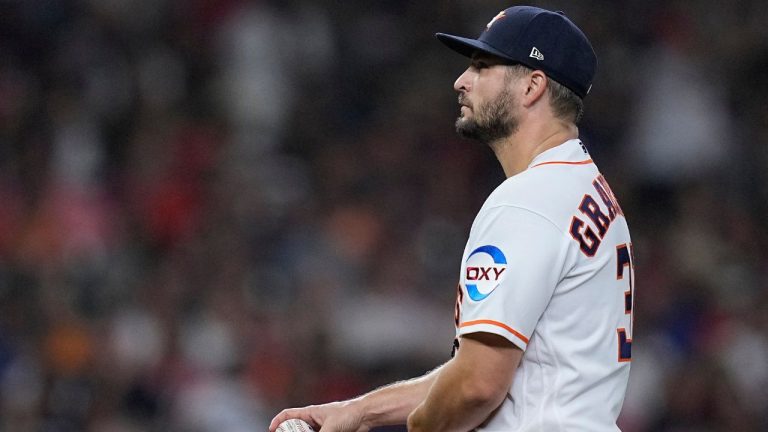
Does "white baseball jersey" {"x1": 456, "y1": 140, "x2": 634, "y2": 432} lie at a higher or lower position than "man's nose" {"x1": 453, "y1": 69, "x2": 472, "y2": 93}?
lower

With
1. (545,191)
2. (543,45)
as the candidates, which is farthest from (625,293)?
(543,45)

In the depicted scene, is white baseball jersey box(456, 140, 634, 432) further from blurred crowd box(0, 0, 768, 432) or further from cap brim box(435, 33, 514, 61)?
blurred crowd box(0, 0, 768, 432)

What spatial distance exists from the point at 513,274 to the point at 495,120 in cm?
50

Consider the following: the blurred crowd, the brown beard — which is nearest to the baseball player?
the brown beard

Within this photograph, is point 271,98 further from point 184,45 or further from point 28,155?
point 28,155

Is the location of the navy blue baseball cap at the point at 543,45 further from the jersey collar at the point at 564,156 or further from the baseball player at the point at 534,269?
the jersey collar at the point at 564,156

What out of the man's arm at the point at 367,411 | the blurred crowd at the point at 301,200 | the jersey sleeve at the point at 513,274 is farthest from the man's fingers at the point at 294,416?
the blurred crowd at the point at 301,200

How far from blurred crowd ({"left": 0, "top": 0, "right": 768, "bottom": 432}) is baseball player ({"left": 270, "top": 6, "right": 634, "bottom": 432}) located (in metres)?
4.13

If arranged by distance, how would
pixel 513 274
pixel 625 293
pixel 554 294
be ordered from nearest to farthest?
pixel 513 274 → pixel 554 294 → pixel 625 293

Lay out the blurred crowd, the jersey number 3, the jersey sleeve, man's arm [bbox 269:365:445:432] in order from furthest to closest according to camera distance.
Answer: the blurred crowd → man's arm [bbox 269:365:445:432] → the jersey number 3 → the jersey sleeve

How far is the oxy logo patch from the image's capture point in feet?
9.12

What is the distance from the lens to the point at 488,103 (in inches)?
122

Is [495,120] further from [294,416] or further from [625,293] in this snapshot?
[294,416]

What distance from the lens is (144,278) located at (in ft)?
26.7
